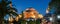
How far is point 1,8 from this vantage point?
18281 millimetres

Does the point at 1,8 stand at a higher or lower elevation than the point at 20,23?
higher

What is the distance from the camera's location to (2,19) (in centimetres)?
1872

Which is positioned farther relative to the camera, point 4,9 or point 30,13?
point 30,13

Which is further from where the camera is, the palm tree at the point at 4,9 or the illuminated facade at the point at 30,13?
the illuminated facade at the point at 30,13

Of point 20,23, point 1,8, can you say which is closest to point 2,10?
point 1,8

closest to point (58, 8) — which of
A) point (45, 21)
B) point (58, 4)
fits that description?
point (58, 4)

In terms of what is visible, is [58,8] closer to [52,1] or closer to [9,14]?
[52,1]

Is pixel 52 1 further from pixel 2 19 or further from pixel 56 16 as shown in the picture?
pixel 2 19

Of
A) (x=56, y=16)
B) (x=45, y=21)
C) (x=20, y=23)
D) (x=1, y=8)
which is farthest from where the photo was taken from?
(x=45, y=21)

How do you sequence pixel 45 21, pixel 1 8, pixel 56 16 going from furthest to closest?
pixel 45 21
pixel 56 16
pixel 1 8

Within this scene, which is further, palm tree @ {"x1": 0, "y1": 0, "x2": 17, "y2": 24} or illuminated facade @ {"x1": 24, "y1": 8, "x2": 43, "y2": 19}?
illuminated facade @ {"x1": 24, "y1": 8, "x2": 43, "y2": 19}

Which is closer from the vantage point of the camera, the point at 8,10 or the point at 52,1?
the point at 8,10

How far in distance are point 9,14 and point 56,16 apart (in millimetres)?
6489

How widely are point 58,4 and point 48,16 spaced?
14.8 feet
